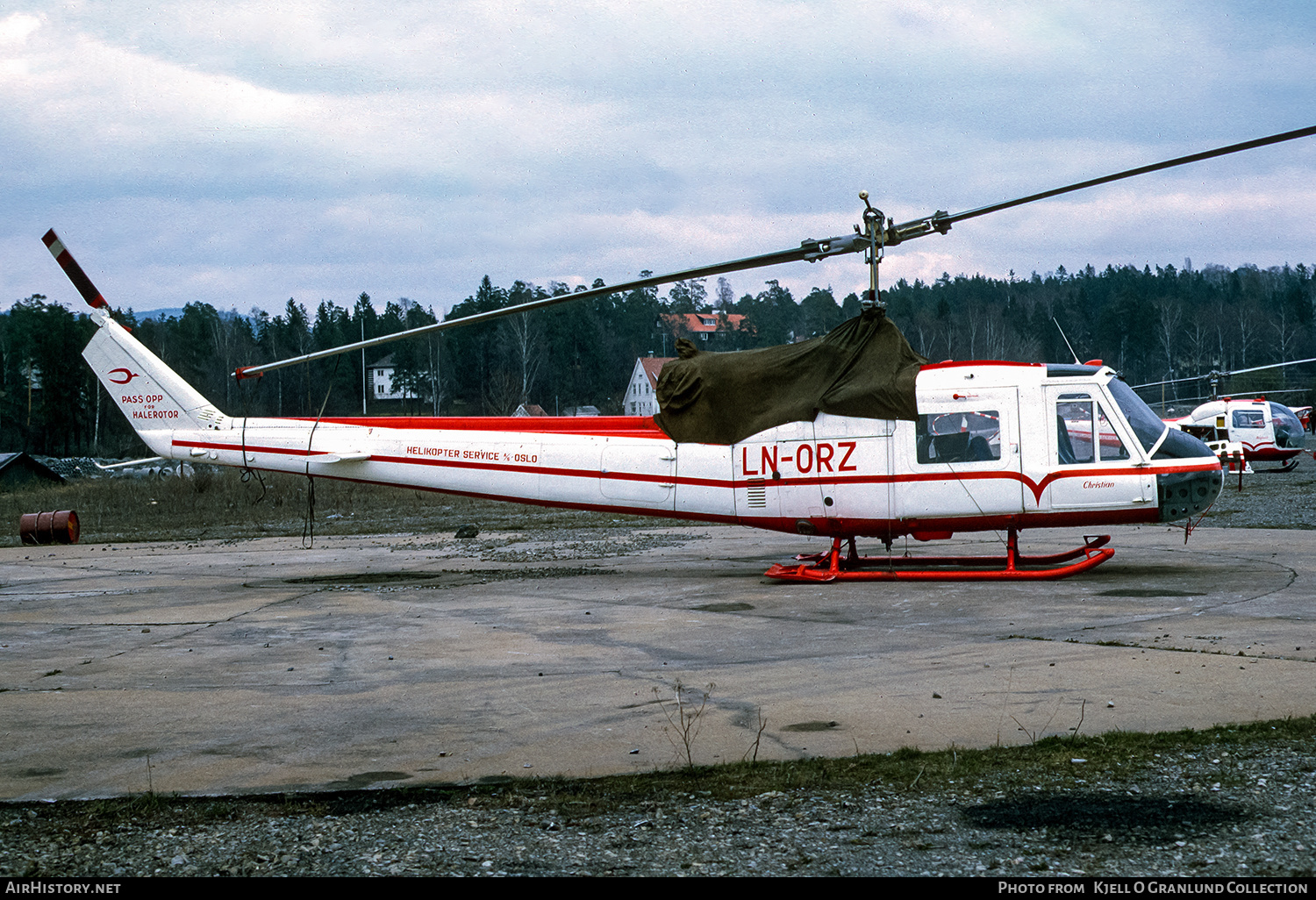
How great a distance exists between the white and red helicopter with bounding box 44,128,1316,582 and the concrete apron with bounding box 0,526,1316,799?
0.84 m

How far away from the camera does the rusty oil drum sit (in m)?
20.3

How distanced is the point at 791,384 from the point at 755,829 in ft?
28.5

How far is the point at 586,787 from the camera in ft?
16.5

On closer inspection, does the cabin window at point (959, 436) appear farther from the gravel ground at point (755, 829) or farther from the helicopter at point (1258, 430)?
the helicopter at point (1258, 430)

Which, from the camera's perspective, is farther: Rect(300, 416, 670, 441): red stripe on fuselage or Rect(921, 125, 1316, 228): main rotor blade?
Rect(300, 416, 670, 441): red stripe on fuselage

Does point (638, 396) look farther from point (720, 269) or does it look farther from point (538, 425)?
point (720, 269)

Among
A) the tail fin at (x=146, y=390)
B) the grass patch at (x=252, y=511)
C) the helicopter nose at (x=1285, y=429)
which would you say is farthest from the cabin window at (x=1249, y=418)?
the tail fin at (x=146, y=390)

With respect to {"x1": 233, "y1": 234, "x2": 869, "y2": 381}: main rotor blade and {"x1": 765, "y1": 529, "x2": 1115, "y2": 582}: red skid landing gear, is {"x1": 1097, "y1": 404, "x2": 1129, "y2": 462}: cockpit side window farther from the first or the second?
{"x1": 233, "y1": 234, "x2": 869, "y2": 381}: main rotor blade

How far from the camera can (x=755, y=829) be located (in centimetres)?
437

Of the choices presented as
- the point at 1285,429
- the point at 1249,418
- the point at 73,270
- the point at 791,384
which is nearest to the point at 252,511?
the point at 73,270

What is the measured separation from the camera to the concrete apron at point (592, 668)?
5.68 m

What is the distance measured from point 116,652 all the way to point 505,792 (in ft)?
17.7

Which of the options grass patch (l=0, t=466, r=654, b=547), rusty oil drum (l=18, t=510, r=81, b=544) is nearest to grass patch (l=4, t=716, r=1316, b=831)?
grass patch (l=0, t=466, r=654, b=547)

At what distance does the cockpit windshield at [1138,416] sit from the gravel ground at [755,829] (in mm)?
7145
